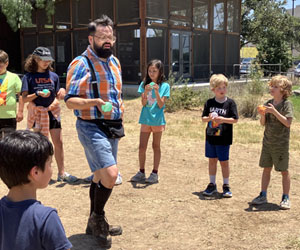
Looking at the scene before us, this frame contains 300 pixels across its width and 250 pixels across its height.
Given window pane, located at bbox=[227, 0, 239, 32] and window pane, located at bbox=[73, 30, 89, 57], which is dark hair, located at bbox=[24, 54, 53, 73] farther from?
window pane, located at bbox=[227, 0, 239, 32]

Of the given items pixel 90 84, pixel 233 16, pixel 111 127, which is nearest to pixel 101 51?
pixel 90 84

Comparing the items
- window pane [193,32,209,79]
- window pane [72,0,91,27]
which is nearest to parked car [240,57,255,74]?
window pane [193,32,209,79]

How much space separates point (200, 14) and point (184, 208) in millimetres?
17087

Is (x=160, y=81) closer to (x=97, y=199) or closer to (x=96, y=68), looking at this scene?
(x=96, y=68)

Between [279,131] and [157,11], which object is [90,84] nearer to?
[279,131]

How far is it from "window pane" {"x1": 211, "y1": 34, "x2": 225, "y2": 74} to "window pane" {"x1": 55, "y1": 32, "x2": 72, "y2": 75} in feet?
26.2

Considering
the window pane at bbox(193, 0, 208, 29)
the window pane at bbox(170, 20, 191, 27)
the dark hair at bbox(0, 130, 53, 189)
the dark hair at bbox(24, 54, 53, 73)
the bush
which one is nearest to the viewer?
the dark hair at bbox(0, 130, 53, 189)

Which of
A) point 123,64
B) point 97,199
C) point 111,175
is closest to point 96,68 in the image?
point 111,175

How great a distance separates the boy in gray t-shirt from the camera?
→ 4.04 m

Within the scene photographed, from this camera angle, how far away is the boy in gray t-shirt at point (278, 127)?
404cm

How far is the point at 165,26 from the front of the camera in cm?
1725

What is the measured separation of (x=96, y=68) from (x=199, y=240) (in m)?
1.88

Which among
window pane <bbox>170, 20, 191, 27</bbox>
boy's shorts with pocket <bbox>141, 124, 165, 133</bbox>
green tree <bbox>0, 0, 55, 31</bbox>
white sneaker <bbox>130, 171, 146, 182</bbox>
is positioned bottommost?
white sneaker <bbox>130, 171, 146, 182</bbox>

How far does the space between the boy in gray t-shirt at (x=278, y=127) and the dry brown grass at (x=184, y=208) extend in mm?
511
